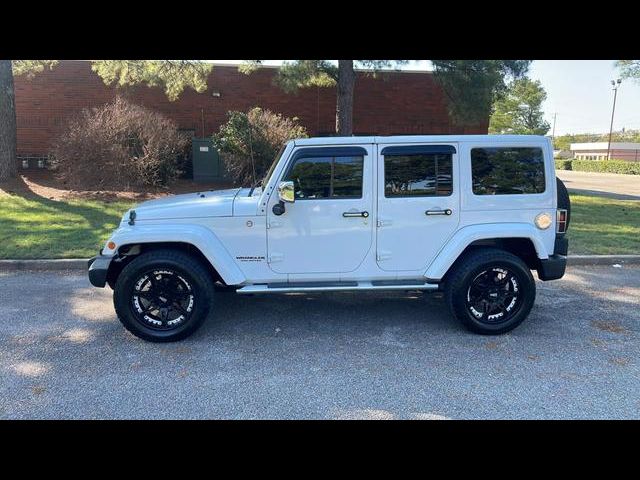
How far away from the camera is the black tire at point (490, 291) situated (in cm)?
423

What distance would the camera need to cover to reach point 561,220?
441cm

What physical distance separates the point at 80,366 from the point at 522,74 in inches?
513

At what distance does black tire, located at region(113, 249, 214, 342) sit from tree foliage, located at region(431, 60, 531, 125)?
10.6 meters

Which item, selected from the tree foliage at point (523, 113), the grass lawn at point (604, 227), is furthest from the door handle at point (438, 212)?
the tree foliage at point (523, 113)

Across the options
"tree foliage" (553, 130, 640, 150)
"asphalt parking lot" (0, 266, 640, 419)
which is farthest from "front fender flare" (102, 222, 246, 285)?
"tree foliage" (553, 130, 640, 150)

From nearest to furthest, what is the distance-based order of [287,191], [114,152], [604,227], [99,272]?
[287,191] < [99,272] < [604,227] < [114,152]

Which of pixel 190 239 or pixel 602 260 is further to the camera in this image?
pixel 602 260

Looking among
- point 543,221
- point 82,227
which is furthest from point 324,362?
point 82,227

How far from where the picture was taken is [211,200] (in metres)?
4.41

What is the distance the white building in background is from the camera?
6481 centimetres

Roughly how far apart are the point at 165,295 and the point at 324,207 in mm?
1789

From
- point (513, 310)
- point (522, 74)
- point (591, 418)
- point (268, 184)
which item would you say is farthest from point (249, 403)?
point (522, 74)

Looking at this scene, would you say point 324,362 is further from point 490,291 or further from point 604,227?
point 604,227

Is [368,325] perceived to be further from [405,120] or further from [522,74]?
[405,120]
